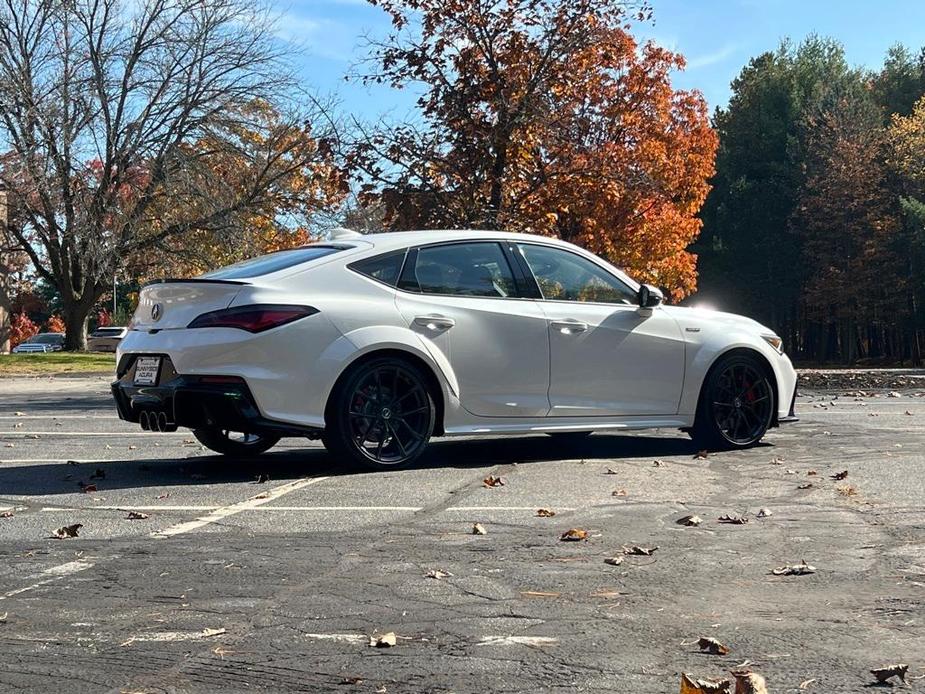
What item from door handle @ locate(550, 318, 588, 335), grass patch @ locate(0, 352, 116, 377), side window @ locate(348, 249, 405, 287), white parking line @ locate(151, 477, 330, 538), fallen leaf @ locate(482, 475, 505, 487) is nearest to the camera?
white parking line @ locate(151, 477, 330, 538)

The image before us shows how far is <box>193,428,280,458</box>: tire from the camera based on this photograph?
916 cm

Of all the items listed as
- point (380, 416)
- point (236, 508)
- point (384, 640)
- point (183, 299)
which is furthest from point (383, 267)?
point (384, 640)

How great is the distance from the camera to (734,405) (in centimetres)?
967

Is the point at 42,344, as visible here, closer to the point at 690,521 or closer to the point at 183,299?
the point at 183,299

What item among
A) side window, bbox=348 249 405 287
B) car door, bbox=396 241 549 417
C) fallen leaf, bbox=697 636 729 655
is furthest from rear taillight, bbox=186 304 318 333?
fallen leaf, bbox=697 636 729 655

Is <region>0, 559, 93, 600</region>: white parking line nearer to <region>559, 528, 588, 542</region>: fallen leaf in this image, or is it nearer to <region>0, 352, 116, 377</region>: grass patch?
<region>559, 528, 588, 542</region>: fallen leaf

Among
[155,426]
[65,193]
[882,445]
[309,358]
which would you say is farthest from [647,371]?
[65,193]

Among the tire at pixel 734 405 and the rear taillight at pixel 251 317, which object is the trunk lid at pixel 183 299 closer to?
the rear taillight at pixel 251 317

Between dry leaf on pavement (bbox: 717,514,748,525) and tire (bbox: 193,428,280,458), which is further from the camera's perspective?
tire (bbox: 193,428,280,458)

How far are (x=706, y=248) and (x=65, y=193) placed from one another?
37.0 meters

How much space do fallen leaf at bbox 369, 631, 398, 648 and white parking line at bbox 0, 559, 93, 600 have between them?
1.50 metres

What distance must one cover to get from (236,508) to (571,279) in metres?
3.50

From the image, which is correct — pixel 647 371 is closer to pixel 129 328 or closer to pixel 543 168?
pixel 129 328

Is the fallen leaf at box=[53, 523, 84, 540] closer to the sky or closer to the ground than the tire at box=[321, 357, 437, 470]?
closer to the ground
